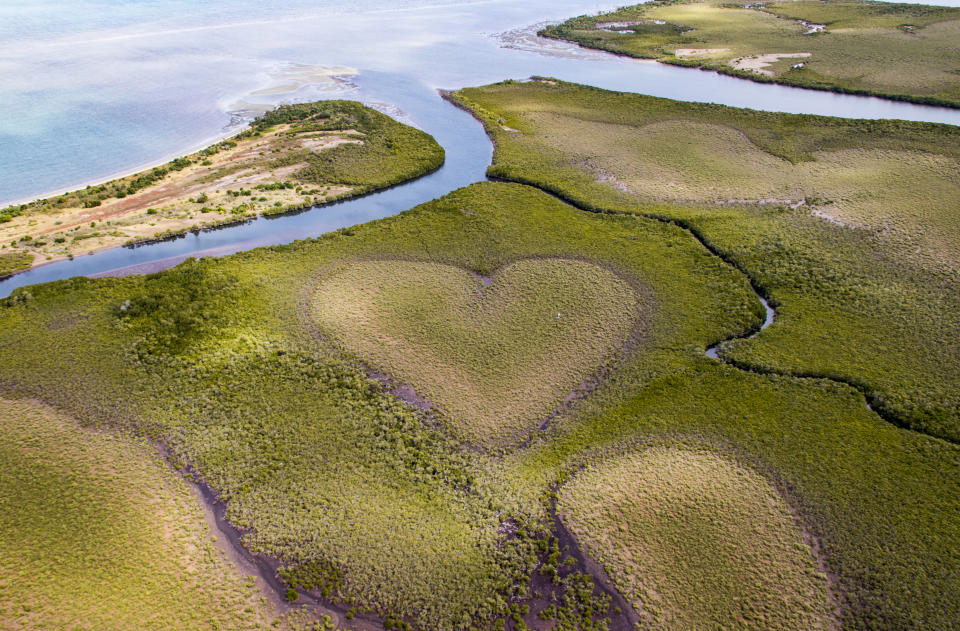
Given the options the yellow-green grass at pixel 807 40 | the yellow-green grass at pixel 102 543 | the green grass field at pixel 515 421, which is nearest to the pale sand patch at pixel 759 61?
the yellow-green grass at pixel 807 40

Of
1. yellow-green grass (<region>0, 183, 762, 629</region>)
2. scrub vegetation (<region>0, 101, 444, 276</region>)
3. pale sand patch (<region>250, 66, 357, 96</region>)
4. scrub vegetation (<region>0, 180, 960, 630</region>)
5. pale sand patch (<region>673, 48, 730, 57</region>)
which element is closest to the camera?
scrub vegetation (<region>0, 180, 960, 630</region>)

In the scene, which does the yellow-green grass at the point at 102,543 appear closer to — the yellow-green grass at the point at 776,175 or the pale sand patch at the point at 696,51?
the yellow-green grass at the point at 776,175

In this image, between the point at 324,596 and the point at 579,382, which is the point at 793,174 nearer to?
the point at 579,382

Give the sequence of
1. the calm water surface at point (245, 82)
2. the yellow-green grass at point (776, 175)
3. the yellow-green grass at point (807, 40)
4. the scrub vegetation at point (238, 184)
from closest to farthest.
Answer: the scrub vegetation at point (238, 184), the yellow-green grass at point (776, 175), the calm water surface at point (245, 82), the yellow-green grass at point (807, 40)

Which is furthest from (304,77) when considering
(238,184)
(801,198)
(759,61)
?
(801,198)

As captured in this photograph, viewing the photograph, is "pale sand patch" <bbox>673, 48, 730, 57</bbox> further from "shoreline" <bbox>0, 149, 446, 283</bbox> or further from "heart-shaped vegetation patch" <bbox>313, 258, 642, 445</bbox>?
"heart-shaped vegetation patch" <bbox>313, 258, 642, 445</bbox>

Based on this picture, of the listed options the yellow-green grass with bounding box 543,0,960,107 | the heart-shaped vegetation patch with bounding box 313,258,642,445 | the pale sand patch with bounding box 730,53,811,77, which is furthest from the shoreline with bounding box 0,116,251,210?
the pale sand patch with bounding box 730,53,811,77
